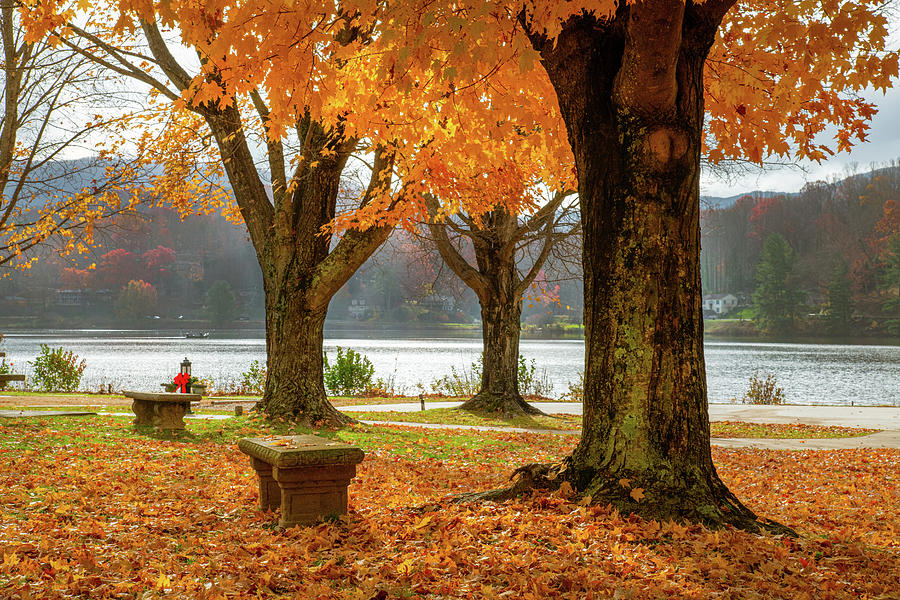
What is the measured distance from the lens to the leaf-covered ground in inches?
127

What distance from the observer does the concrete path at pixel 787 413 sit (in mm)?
13197

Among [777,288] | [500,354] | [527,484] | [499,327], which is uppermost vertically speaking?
[777,288]

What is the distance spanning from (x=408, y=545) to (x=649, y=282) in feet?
7.31

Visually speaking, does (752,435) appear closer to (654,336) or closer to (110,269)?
(654,336)

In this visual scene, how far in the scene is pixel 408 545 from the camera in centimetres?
385

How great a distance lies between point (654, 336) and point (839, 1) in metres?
2.63

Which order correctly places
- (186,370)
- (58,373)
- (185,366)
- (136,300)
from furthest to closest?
(136,300) < (58,373) < (186,370) < (185,366)

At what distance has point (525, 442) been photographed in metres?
9.72

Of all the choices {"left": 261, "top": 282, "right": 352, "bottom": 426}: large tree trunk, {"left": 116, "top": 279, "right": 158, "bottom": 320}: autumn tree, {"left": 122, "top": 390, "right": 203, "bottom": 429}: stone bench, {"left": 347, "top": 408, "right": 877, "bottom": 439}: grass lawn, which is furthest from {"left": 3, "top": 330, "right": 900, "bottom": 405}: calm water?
{"left": 116, "top": 279, "right": 158, "bottom": 320}: autumn tree

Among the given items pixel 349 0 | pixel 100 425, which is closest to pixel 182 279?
pixel 100 425

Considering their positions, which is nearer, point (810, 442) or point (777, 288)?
point (810, 442)

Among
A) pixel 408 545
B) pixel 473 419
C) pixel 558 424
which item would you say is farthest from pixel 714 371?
pixel 408 545

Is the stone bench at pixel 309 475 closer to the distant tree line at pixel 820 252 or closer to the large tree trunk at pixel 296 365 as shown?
the large tree trunk at pixel 296 365

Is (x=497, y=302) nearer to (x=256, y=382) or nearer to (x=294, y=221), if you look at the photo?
(x=294, y=221)
